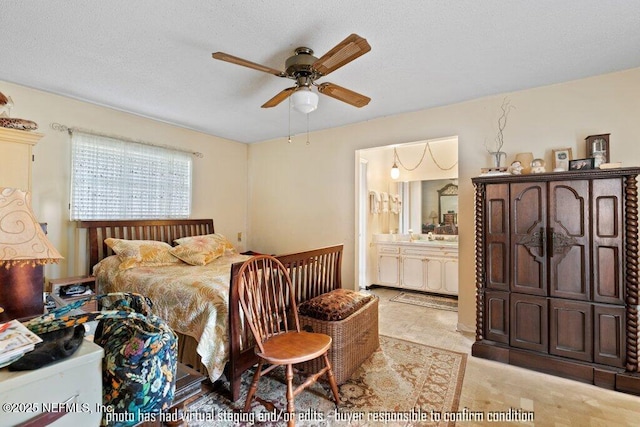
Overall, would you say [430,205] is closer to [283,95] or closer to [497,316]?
[497,316]

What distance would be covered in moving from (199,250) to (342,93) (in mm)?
2395

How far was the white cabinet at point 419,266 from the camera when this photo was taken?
4.48 metres

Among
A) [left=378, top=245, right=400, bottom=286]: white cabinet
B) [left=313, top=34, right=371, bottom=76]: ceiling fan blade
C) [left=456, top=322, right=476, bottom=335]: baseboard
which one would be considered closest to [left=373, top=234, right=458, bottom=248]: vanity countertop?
[left=378, top=245, right=400, bottom=286]: white cabinet

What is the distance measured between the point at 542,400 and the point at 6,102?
13.3 feet

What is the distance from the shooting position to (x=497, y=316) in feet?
8.93

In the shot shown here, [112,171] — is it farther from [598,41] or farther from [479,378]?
[598,41]

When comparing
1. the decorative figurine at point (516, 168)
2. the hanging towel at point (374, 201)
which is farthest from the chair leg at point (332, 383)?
the hanging towel at point (374, 201)

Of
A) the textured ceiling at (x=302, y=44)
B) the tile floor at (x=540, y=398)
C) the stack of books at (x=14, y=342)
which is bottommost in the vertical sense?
the tile floor at (x=540, y=398)

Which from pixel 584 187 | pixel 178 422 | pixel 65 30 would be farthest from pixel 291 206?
pixel 178 422

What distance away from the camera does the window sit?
3.32 meters

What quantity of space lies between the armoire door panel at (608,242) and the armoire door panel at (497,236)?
591mm

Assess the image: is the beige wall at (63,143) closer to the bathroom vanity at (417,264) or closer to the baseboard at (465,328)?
the bathroom vanity at (417,264)

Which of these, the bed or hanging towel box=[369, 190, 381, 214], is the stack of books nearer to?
the bed

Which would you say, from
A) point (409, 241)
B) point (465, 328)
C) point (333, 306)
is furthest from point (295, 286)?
point (409, 241)
